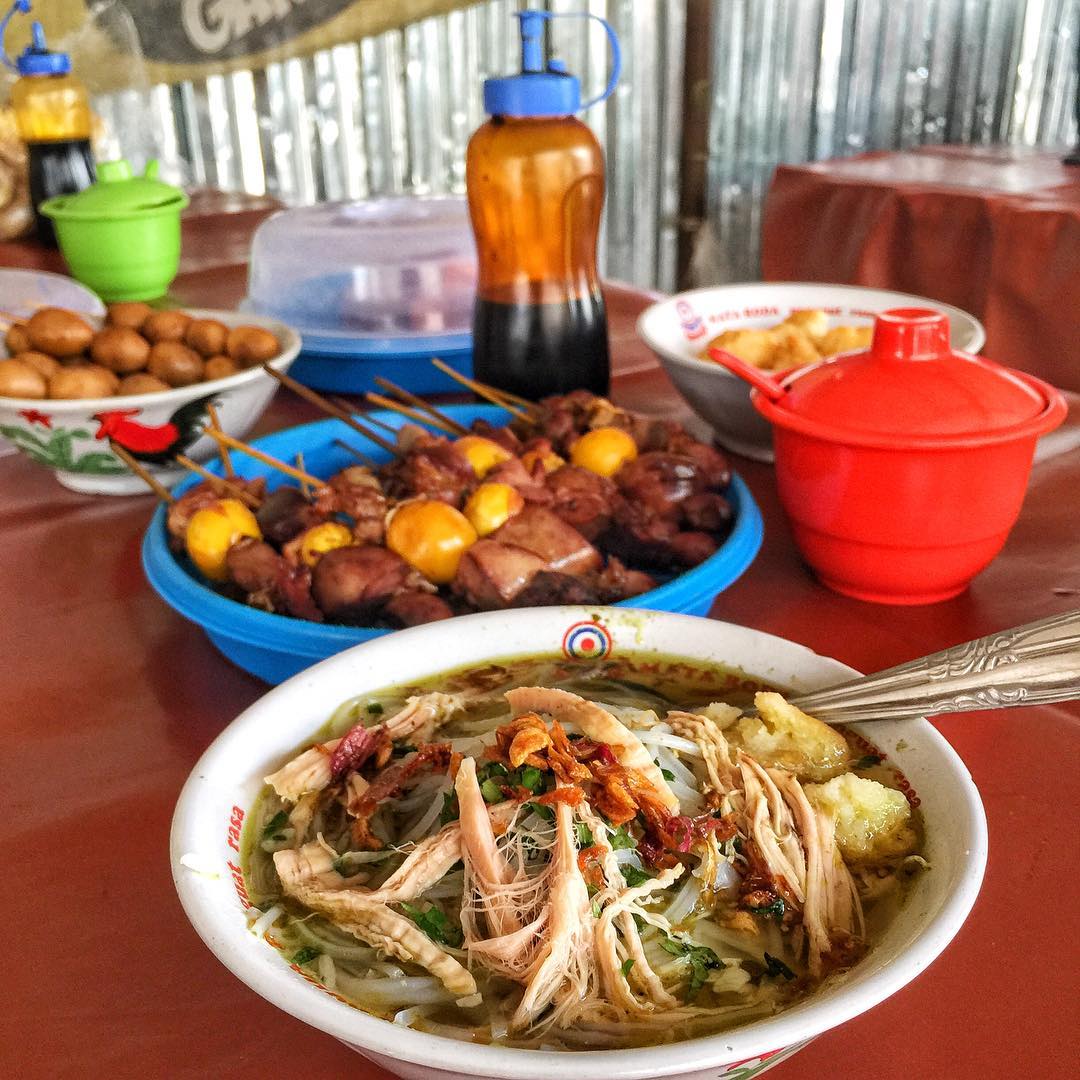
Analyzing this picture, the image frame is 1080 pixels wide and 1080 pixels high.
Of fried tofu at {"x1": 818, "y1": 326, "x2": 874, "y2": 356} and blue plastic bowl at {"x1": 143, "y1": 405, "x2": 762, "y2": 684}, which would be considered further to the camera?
fried tofu at {"x1": 818, "y1": 326, "x2": 874, "y2": 356}

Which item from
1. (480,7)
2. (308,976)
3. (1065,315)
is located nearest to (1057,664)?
(308,976)

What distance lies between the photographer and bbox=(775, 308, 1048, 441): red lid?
1242mm

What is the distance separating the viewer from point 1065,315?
4.09 meters

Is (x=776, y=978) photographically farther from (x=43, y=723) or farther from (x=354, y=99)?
(x=354, y=99)

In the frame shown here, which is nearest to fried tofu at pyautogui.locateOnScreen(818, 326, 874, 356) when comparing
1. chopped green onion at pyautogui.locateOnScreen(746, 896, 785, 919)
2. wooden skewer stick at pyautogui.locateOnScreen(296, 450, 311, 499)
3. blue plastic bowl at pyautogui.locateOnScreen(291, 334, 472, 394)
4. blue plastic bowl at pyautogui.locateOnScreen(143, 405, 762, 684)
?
blue plastic bowl at pyautogui.locateOnScreen(143, 405, 762, 684)

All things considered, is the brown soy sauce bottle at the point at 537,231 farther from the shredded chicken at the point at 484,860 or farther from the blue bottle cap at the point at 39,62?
the blue bottle cap at the point at 39,62

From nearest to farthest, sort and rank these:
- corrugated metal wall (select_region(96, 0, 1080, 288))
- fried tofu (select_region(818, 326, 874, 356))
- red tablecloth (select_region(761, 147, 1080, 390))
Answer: fried tofu (select_region(818, 326, 874, 356)) → red tablecloth (select_region(761, 147, 1080, 390)) → corrugated metal wall (select_region(96, 0, 1080, 288))

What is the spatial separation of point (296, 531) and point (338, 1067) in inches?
28.4

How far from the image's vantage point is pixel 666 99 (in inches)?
248

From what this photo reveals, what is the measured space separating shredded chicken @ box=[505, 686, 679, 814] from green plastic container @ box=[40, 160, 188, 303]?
2251 mm

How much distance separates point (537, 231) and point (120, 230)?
4.72 feet

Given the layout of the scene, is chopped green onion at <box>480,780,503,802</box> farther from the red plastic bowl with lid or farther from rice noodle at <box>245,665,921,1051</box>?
the red plastic bowl with lid

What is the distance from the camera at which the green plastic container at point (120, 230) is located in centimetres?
266

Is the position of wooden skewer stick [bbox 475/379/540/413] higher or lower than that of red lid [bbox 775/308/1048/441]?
lower
